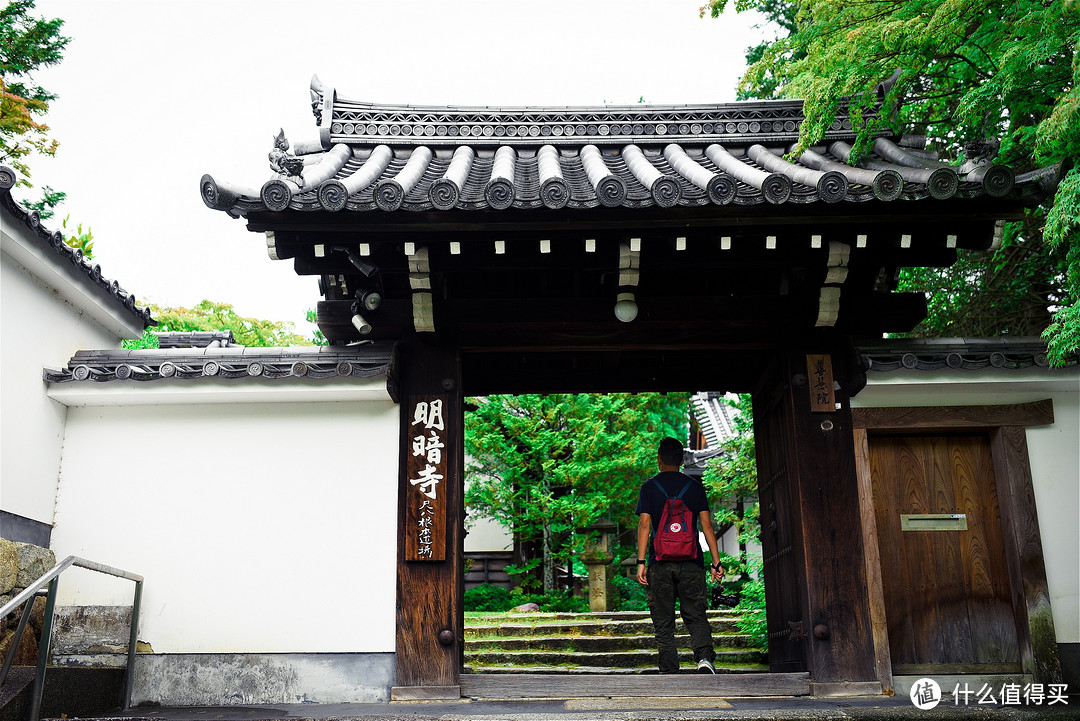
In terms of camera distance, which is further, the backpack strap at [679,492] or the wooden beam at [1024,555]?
the backpack strap at [679,492]

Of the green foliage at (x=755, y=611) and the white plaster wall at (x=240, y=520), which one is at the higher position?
A: the white plaster wall at (x=240, y=520)

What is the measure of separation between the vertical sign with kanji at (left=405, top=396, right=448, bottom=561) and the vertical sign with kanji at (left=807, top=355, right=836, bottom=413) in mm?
2873

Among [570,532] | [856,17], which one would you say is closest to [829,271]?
[856,17]

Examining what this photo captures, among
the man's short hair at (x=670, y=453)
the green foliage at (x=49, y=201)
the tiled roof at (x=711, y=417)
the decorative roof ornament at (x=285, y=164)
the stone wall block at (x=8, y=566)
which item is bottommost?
the stone wall block at (x=8, y=566)

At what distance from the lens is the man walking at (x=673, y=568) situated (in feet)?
21.7

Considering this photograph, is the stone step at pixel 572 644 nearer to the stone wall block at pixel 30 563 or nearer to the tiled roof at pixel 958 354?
the tiled roof at pixel 958 354

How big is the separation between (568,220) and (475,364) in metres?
2.86

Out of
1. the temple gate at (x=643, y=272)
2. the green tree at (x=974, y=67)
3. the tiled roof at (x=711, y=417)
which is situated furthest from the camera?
the tiled roof at (x=711, y=417)

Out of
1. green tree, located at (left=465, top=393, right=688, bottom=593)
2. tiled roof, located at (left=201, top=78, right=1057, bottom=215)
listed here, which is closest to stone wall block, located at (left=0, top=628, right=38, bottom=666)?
tiled roof, located at (left=201, top=78, right=1057, bottom=215)

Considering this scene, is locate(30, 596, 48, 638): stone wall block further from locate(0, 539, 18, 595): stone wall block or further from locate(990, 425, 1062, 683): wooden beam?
locate(990, 425, 1062, 683): wooden beam

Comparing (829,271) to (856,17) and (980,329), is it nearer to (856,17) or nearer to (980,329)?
(856,17)

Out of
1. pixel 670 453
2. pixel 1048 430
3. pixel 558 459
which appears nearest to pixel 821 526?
pixel 670 453

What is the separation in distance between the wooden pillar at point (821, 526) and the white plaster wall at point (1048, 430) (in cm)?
35

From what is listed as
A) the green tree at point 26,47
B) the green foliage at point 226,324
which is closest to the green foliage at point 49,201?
the green tree at point 26,47
